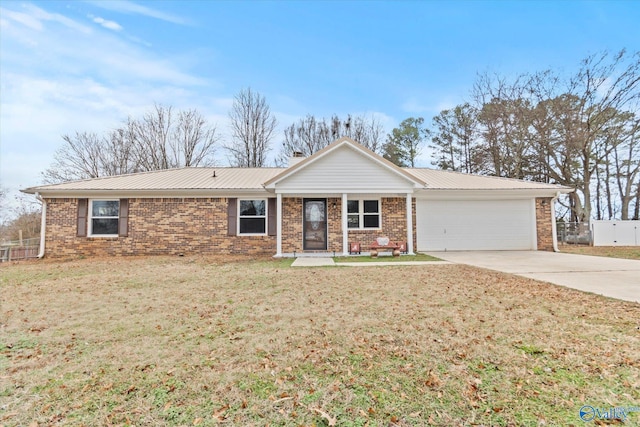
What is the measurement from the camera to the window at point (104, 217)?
12.6 metres

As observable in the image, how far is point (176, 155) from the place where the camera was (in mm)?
26453

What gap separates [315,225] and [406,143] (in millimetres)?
17223

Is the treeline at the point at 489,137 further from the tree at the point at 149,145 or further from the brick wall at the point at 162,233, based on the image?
the brick wall at the point at 162,233

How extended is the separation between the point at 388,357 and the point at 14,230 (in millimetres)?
29043

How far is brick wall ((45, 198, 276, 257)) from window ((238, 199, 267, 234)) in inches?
13.6

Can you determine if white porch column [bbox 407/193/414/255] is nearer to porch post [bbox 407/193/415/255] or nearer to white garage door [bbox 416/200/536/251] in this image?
porch post [bbox 407/193/415/255]

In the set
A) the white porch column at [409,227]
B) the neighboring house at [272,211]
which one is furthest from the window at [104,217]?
the white porch column at [409,227]

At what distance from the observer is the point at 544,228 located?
13.5 meters

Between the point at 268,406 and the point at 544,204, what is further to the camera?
the point at 544,204

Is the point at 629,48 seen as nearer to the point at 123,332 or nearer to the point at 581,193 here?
the point at 581,193

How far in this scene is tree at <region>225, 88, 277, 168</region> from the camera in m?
25.9

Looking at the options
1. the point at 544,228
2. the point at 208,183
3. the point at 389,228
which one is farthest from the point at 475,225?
the point at 208,183

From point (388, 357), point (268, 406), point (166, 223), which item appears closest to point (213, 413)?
point (268, 406)

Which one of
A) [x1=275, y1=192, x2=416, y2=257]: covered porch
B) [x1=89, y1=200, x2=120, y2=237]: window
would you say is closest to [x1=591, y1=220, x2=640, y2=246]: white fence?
[x1=275, y1=192, x2=416, y2=257]: covered porch
